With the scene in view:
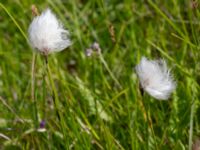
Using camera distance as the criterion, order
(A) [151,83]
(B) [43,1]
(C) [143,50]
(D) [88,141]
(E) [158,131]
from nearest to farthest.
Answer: (A) [151,83] < (D) [88,141] < (E) [158,131] < (C) [143,50] < (B) [43,1]

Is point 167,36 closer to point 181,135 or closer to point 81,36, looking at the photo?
point 81,36

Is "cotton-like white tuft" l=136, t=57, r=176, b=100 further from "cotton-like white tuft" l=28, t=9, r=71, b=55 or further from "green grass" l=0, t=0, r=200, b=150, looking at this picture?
"cotton-like white tuft" l=28, t=9, r=71, b=55

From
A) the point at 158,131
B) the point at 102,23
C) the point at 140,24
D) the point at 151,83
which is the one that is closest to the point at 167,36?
the point at 140,24

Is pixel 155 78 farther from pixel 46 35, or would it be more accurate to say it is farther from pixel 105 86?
pixel 105 86

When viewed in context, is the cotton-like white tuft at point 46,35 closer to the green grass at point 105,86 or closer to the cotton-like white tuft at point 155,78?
the green grass at point 105,86

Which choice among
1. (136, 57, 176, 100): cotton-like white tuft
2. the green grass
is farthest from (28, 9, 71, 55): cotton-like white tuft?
(136, 57, 176, 100): cotton-like white tuft

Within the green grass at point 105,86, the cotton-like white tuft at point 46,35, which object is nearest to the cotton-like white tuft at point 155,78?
the green grass at point 105,86
